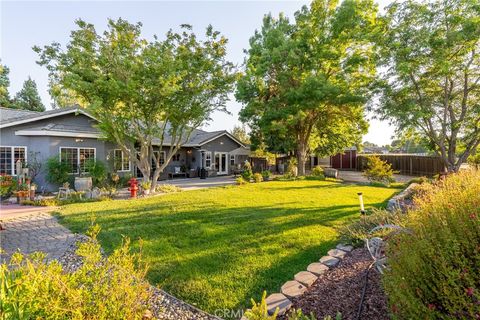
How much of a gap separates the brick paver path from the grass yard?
43cm

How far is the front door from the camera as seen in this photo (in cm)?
2333

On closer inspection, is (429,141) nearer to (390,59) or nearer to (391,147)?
(391,147)

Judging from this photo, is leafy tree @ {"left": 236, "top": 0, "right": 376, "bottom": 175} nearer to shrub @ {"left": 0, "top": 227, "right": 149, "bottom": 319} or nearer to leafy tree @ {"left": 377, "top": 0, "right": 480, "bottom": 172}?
leafy tree @ {"left": 377, "top": 0, "right": 480, "bottom": 172}

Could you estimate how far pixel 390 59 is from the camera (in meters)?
11.0

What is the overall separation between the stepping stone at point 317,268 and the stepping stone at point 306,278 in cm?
11

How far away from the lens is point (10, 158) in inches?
482

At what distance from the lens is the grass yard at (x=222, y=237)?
3648 mm

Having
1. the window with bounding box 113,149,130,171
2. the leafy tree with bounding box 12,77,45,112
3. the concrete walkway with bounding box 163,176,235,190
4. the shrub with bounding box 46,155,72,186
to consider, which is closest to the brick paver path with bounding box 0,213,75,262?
the shrub with bounding box 46,155,72,186

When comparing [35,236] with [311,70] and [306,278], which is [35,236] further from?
[311,70]

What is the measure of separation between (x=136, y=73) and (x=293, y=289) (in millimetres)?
11445

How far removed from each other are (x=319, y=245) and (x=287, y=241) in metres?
0.69

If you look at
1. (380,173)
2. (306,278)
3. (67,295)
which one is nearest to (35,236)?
(67,295)

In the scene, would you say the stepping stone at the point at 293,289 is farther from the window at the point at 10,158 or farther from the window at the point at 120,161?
the window at the point at 120,161

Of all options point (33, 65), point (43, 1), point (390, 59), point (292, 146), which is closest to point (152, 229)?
point (43, 1)
